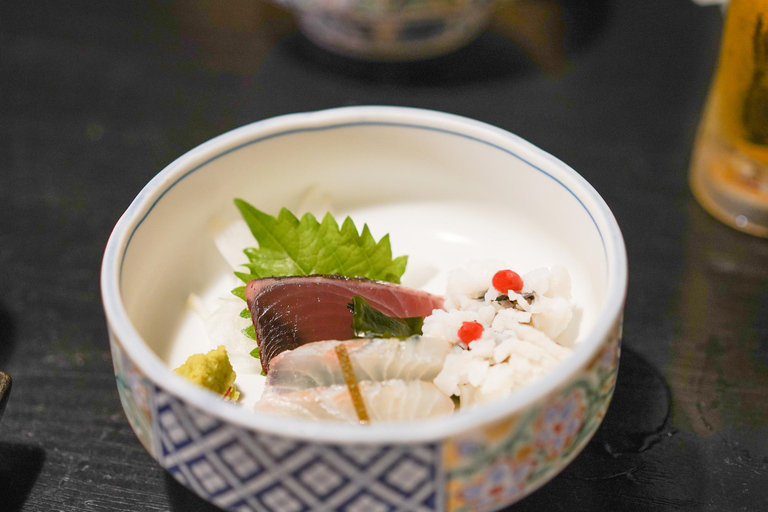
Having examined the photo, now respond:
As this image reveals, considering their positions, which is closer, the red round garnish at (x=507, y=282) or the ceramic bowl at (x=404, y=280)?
the ceramic bowl at (x=404, y=280)

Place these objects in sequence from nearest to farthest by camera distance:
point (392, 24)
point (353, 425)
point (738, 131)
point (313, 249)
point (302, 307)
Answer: point (353, 425) < point (302, 307) < point (313, 249) < point (738, 131) < point (392, 24)

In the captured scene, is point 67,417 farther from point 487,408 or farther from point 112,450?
point 487,408

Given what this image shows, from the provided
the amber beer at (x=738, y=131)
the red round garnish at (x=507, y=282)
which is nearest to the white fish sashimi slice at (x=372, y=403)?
the red round garnish at (x=507, y=282)

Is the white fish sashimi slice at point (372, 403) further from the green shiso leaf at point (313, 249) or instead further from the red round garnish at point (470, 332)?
the green shiso leaf at point (313, 249)

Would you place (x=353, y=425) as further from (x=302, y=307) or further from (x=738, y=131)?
(x=738, y=131)

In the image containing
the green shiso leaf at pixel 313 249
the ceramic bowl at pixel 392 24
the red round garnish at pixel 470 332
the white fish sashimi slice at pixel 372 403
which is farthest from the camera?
the ceramic bowl at pixel 392 24

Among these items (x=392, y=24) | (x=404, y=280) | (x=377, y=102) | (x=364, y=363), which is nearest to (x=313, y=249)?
(x=404, y=280)

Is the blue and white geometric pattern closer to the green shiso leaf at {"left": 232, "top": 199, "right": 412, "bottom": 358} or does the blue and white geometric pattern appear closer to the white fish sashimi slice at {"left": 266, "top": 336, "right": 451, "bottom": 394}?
the white fish sashimi slice at {"left": 266, "top": 336, "right": 451, "bottom": 394}

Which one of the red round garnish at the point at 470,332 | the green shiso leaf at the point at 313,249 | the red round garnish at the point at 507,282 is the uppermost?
the red round garnish at the point at 507,282
